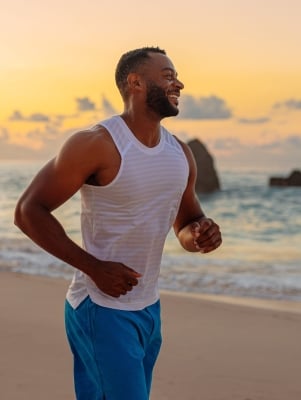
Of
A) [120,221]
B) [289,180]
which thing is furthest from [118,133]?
[289,180]

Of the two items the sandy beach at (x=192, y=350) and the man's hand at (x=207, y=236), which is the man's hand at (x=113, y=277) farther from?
the sandy beach at (x=192, y=350)

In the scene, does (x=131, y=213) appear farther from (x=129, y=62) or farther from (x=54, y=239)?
(x=129, y=62)

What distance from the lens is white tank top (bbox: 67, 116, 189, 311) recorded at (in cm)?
270

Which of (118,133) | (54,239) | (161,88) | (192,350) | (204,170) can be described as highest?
(161,88)

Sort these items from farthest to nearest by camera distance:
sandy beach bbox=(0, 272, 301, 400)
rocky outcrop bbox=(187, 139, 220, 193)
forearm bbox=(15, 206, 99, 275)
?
rocky outcrop bbox=(187, 139, 220, 193) → sandy beach bbox=(0, 272, 301, 400) → forearm bbox=(15, 206, 99, 275)

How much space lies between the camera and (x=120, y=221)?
2721 millimetres

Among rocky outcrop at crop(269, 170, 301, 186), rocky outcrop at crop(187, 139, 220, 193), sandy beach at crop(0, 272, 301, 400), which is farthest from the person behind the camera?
rocky outcrop at crop(269, 170, 301, 186)

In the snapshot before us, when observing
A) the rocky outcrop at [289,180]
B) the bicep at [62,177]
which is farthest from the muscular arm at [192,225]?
the rocky outcrop at [289,180]

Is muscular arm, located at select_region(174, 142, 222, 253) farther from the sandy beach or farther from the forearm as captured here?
the sandy beach

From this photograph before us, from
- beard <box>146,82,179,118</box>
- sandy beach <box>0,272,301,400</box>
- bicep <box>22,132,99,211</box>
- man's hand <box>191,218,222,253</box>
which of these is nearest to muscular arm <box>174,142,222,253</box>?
man's hand <box>191,218,222,253</box>

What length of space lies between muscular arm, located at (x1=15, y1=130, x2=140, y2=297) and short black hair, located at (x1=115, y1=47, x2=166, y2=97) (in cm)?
29

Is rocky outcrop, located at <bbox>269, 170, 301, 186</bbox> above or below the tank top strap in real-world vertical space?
below

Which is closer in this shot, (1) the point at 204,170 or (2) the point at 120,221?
(2) the point at 120,221

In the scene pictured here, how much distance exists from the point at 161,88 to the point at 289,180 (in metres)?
69.3
